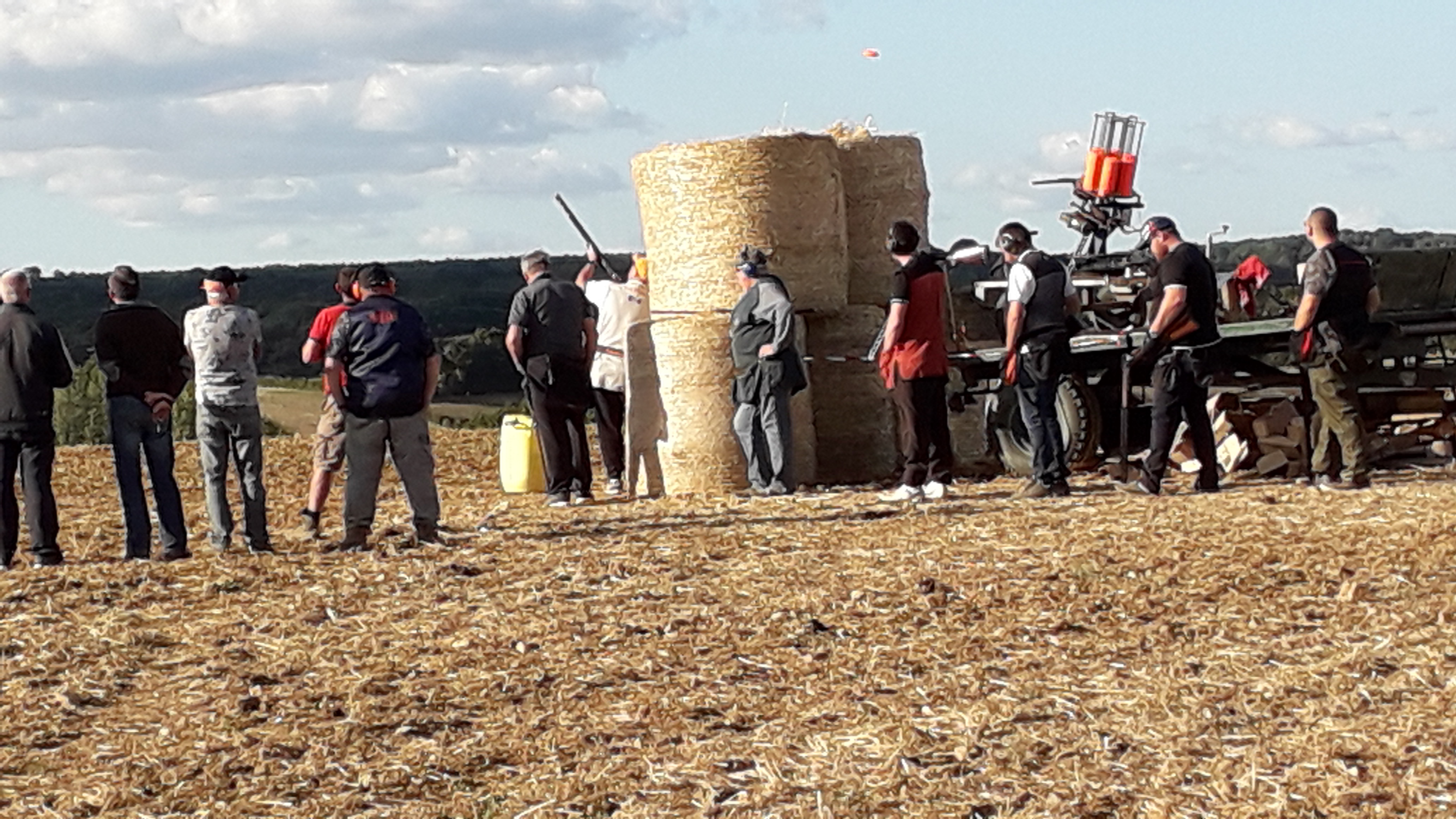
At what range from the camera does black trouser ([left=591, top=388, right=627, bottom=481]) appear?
14.9m

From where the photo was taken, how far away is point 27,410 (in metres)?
11.4

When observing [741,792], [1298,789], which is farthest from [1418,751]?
[741,792]

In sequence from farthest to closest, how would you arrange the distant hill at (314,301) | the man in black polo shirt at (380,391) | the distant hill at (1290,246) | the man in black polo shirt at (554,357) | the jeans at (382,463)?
1. the distant hill at (314,301)
2. the distant hill at (1290,246)
3. the man in black polo shirt at (554,357)
4. the jeans at (382,463)
5. the man in black polo shirt at (380,391)

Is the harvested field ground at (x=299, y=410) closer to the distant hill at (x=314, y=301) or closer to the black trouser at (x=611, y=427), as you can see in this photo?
the distant hill at (x=314, y=301)

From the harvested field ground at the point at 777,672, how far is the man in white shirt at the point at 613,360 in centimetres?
301

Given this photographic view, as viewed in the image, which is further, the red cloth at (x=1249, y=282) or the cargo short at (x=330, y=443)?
the red cloth at (x=1249, y=282)

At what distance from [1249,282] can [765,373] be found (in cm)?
422

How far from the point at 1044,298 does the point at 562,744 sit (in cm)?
638

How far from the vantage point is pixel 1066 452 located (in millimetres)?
14094

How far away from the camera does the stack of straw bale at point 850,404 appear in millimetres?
14820

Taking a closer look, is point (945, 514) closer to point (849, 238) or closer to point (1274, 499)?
point (1274, 499)

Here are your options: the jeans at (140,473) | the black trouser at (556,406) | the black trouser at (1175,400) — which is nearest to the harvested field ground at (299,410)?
the black trouser at (556,406)

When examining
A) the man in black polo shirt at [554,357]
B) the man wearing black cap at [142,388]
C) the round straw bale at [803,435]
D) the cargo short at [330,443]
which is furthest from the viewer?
the round straw bale at [803,435]

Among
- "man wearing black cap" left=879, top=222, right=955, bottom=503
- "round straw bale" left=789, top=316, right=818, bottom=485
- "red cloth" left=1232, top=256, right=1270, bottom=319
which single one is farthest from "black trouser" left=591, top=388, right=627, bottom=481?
"red cloth" left=1232, top=256, right=1270, bottom=319
